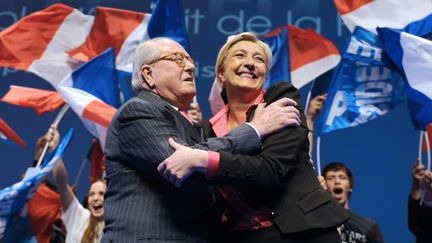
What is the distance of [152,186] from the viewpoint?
1545mm

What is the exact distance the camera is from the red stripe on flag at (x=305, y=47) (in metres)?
4.20

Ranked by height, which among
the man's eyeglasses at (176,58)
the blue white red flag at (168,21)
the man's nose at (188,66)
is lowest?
the blue white red flag at (168,21)

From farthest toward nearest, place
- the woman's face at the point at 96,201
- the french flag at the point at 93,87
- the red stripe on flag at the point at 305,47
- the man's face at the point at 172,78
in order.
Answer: the red stripe on flag at the point at 305,47 → the french flag at the point at 93,87 → the woman's face at the point at 96,201 → the man's face at the point at 172,78

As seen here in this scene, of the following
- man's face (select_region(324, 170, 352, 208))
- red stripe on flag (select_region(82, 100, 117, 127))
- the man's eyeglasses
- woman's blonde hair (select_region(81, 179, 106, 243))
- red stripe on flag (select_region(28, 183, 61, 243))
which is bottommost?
red stripe on flag (select_region(28, 183, 61, 243))

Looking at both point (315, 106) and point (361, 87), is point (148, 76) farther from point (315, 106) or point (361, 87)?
point (315, 106)

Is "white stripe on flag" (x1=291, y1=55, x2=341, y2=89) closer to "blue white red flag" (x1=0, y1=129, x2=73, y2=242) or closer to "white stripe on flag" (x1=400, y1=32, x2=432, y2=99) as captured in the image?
"white stripe on flag" (x1=400, y1=32, x2=432, y2=99)

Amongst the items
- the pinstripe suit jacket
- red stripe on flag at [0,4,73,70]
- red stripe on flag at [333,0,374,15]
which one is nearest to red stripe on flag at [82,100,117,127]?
red stripe on flag at [0,4,73,70]

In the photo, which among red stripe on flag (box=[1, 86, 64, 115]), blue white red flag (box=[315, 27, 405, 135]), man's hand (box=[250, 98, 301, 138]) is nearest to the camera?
man's hand (box=[250, 98, 301, 138])

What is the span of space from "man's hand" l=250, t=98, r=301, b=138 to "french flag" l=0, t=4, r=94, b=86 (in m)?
3.11

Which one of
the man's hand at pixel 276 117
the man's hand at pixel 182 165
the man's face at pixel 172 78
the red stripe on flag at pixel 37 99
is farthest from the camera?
the red stripe on flag at pixel 37 99

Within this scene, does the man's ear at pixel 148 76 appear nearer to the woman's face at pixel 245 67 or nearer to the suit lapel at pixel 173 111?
the suit lapel at pixel 173 111

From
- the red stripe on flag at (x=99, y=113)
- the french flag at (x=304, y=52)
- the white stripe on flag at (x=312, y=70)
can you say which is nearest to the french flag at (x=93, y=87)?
the red stripe on flag at (x=99, y=113)

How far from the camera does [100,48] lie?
14.9 ft

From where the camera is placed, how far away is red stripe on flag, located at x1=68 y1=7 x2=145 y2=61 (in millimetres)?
4418
